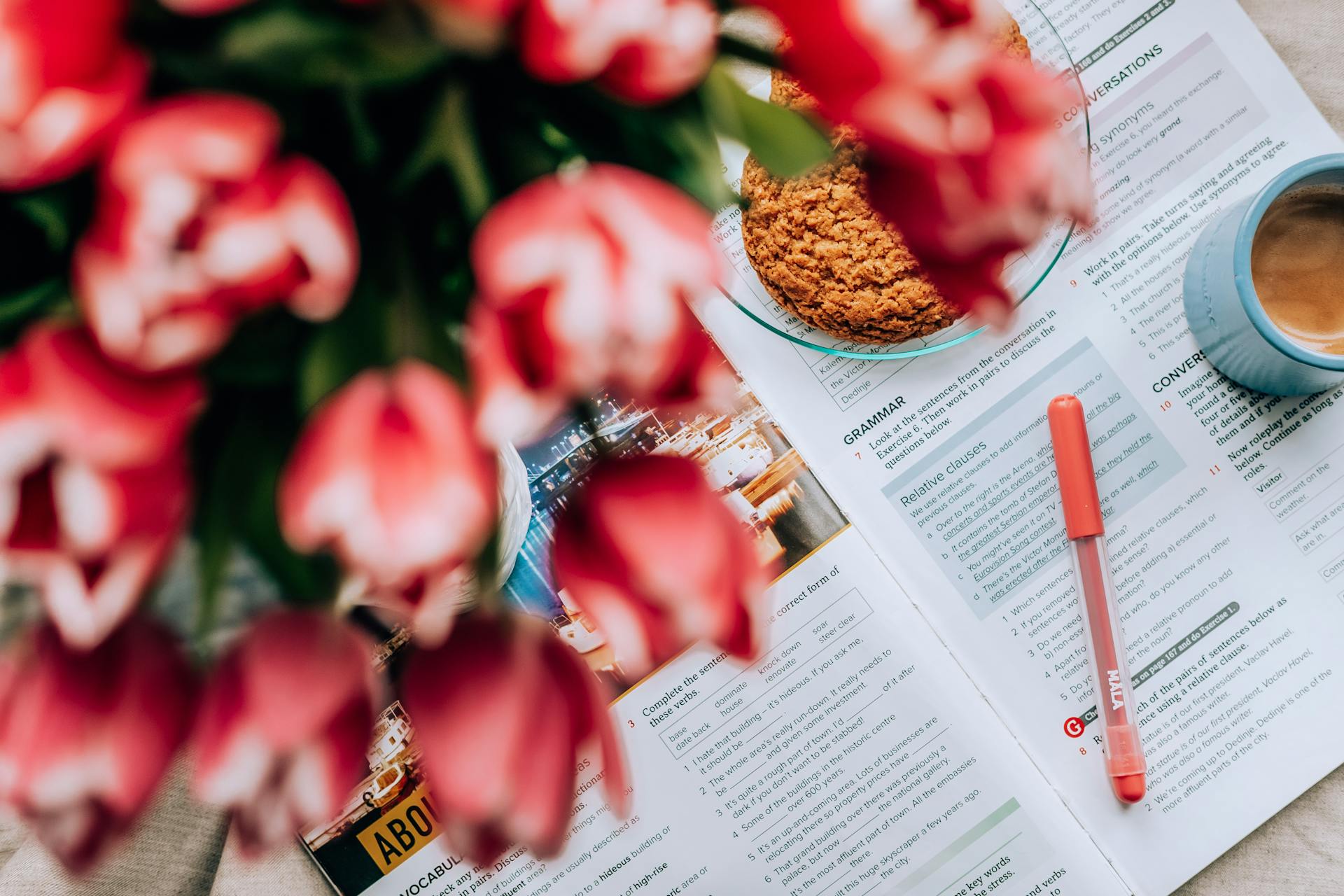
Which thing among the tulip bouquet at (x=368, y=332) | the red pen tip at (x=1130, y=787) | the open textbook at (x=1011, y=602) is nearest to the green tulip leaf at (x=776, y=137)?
the tulip bouquet at (x=368, y=332)

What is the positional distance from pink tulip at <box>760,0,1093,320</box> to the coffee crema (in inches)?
11.3

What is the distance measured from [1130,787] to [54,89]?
1.43 ft

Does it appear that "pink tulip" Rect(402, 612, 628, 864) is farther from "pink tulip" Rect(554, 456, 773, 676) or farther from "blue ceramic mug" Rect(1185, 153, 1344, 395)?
"blue ceramic mug" Rect(1185, 153, 1344, 395)

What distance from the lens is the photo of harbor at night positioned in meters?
0.38

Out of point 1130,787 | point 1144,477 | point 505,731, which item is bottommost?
point 1130,787

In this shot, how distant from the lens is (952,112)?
0.43 feet

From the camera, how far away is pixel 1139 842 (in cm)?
40

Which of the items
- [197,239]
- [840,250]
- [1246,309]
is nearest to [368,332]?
[197,239]

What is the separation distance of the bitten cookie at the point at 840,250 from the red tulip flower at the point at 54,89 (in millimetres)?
230

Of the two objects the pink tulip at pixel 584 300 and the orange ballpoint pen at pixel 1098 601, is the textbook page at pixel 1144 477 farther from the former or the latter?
the pink tulip at pixel 584 300

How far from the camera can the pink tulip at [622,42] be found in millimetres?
117

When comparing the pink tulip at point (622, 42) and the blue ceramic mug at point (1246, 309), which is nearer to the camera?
the pink tulip at point (622, 42)

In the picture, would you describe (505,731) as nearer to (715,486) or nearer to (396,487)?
(396,487)

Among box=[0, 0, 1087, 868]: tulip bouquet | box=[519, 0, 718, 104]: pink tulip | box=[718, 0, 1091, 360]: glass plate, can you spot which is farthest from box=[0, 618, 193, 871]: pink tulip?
box=[718, 0, 1091, 360]: glass plate
